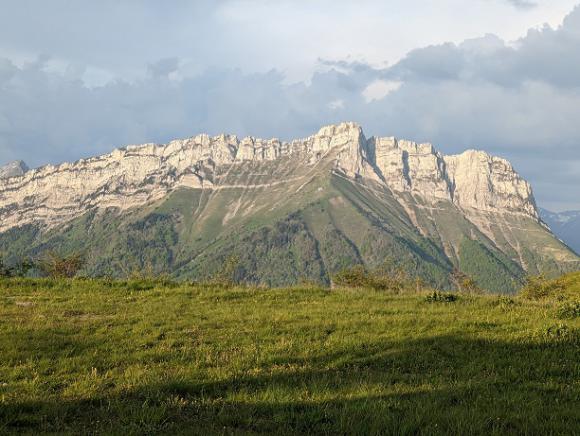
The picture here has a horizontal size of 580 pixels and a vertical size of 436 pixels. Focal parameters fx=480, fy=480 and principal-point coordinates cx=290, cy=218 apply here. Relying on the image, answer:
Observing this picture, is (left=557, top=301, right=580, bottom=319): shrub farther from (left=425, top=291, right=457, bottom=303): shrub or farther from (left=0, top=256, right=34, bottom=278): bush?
(left=0, top=256, right=34, bottom=278): bush

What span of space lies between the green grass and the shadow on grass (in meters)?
0.04

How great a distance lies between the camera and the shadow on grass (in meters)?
8.23

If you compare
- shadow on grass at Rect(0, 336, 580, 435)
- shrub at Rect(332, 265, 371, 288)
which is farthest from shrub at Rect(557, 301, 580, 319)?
shrub at Rect(332, 265, 371, 288)

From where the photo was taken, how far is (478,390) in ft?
34.0

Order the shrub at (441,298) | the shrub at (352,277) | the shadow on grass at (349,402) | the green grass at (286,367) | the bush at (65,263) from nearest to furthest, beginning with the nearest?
the shadow on grass at (349,402) < the green grass at (286,367) < the shrub at (441,298) < the bush at (65,263) < the shrub at (352,277)

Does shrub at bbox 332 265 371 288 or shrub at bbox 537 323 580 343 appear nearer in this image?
shrub at bbox 537 323 580 343

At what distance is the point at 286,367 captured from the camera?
12188 mm

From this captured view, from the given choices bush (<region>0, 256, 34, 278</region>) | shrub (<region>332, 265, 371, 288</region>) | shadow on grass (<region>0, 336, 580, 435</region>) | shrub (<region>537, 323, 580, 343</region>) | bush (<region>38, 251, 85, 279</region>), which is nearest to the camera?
shadow on grass (<region>0, 336, 580, 435</region>)

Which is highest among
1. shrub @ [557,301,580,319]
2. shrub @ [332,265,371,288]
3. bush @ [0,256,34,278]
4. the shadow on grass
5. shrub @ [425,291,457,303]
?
bush @ [0,256,34,278]

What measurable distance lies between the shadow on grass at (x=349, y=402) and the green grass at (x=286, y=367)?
0.12ft

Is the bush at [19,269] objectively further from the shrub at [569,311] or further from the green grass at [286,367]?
the shrub at [569,311]

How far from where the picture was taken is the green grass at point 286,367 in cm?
855

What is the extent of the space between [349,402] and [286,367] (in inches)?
121

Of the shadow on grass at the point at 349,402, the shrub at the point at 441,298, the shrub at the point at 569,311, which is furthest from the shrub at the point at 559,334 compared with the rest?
the shrub at the point at 441,298
